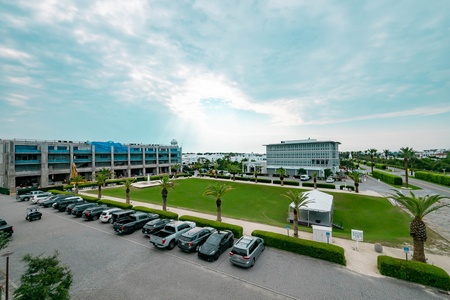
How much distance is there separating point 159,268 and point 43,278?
24.2 ft

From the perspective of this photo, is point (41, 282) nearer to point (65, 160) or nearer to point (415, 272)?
point (415, 272)

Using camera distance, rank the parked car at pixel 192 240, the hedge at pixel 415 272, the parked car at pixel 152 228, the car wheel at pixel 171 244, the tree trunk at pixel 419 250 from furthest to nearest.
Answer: the parked car at pixel 152 228 < the car wheel at pixel 171 244 < the parked car at pixel 192 240 < the tree trunk at pixel 419 250 < the hedge at pixel 415 272

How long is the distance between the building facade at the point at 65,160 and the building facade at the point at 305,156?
50.5 m

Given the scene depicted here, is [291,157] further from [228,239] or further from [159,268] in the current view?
[159,268]

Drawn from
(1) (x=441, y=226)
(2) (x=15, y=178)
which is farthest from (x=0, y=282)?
(2) (x=15, y=178)

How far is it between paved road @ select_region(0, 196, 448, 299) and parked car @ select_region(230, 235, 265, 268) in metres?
0.51

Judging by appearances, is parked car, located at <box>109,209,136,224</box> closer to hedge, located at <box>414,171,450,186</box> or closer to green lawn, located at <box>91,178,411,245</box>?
green lawn, located at <box>91,178,411,245</box>

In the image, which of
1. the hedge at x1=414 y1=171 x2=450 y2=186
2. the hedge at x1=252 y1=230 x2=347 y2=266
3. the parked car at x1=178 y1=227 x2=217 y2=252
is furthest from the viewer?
the hedge at x1=414 y1=171 x2=450 y2=186

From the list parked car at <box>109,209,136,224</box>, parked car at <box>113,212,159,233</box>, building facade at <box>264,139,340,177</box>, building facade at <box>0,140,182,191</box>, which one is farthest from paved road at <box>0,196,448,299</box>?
building facade at <box>264,139,340,177</box>

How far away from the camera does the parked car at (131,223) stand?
2033cm

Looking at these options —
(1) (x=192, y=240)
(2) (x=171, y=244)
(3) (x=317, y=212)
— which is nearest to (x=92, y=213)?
(2) (x=171, y=244)

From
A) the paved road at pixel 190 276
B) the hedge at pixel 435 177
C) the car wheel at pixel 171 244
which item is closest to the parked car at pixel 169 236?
the car wheel at pixel 171 244

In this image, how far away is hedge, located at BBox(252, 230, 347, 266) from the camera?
50.0ft

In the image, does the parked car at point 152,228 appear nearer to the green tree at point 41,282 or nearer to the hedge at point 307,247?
the hedge at point 307,247
